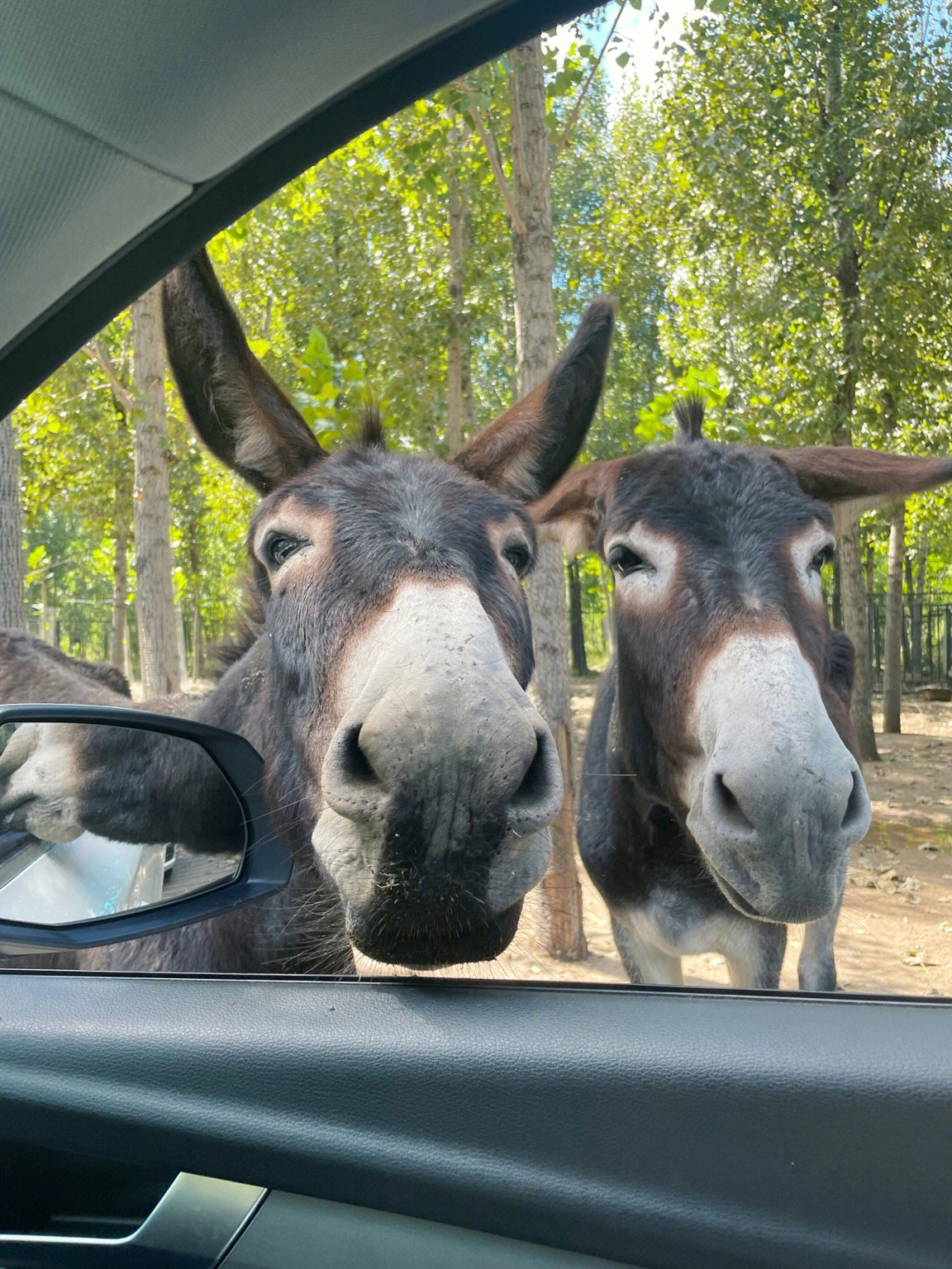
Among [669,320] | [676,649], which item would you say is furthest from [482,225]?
[676,649]

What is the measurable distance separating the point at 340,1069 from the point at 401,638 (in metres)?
0.56

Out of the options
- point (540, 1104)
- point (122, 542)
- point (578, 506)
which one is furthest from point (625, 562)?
point (540, 1104)

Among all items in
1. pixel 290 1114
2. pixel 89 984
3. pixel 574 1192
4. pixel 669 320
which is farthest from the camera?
pixel 669 320

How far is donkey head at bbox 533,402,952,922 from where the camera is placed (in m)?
1.47

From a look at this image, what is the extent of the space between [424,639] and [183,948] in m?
0.83

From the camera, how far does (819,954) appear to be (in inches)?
59.9

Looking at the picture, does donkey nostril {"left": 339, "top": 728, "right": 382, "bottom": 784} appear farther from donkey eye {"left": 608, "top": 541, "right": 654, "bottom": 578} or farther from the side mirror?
donkey eye {"left": 608, "top": 541, "right": 654, "bottom": 578}

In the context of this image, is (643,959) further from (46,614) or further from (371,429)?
(46,614)

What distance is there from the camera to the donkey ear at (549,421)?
1.82 metres

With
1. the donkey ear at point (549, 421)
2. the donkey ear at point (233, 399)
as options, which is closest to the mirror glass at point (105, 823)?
the donkey ear at point (233, 399)

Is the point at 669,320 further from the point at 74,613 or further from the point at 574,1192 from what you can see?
the point at 574,1192

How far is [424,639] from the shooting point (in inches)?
46.0

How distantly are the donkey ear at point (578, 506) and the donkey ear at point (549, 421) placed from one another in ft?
0.42

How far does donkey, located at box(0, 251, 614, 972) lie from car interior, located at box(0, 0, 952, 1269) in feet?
0.54
